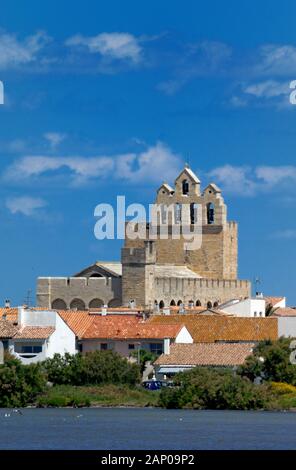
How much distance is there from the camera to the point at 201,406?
203 ft

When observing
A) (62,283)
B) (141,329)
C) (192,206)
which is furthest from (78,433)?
(192,206)

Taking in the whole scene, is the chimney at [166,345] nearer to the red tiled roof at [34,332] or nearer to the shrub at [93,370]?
the shrub at [93,370]

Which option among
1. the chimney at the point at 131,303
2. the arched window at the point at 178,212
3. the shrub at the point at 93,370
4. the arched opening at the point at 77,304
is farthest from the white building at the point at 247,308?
the shrub at the point at 93,370

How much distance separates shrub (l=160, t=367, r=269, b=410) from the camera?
61.2m

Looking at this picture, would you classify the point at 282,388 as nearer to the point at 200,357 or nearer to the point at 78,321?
the point at 200,357

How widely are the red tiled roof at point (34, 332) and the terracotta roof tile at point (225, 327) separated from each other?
19.1 feet

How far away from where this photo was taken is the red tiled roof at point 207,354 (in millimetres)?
67312

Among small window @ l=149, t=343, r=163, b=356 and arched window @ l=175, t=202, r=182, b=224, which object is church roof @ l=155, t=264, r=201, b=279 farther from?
small window @ l=149, t=343, r=163, b=356

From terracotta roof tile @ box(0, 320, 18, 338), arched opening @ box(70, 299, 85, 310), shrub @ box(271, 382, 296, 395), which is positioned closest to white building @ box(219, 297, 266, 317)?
arched opening @ box(70, 299, 85, 310)

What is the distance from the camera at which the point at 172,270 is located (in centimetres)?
10044

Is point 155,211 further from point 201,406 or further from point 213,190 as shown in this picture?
point 201,406

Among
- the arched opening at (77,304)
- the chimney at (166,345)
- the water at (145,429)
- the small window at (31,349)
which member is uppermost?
the arched opening at (77,304)

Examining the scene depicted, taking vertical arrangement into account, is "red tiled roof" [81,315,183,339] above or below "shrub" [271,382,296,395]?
above

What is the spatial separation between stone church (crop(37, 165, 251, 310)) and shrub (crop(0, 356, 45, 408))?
27.9 metres
